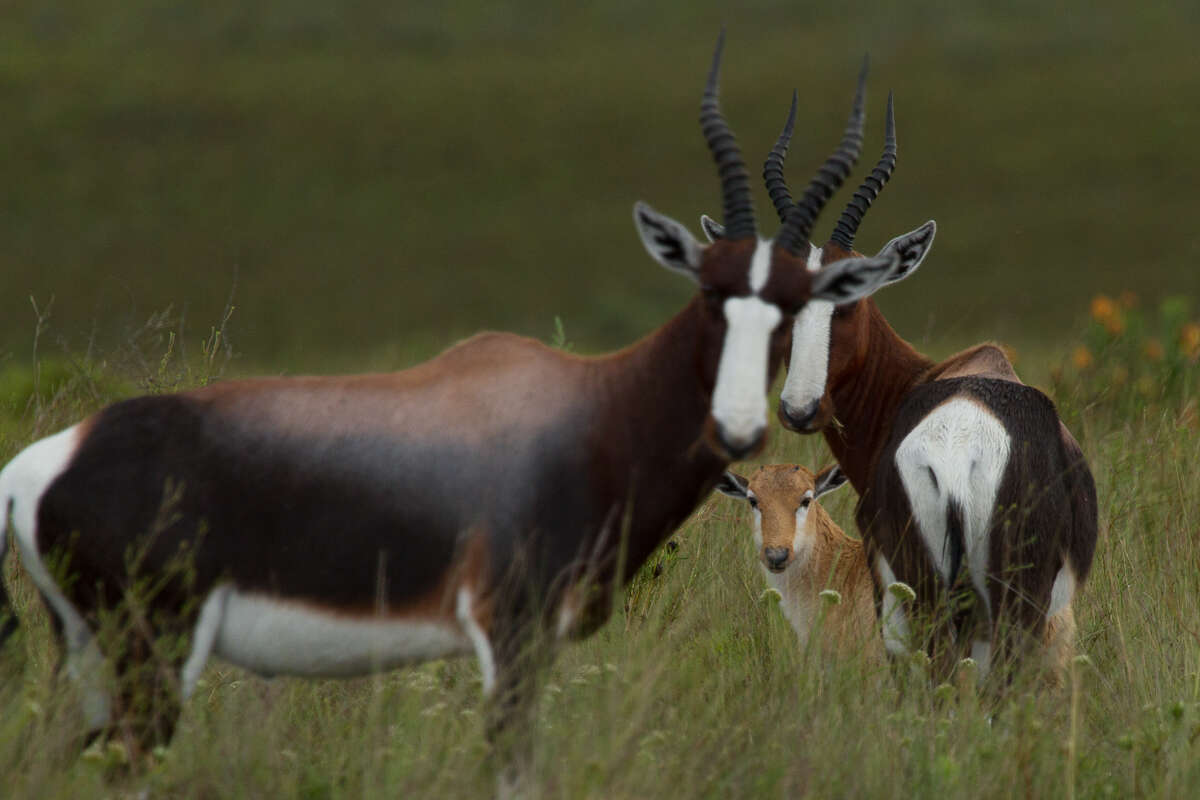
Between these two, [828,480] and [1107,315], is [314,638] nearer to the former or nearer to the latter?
[828,480]

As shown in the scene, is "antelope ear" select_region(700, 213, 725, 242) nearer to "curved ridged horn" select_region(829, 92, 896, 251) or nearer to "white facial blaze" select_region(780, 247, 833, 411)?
"curved ridged horn" select_region(829, 92, 896, 251)

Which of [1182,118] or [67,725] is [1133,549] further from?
[1182,118]

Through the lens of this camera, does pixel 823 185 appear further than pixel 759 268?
Yes

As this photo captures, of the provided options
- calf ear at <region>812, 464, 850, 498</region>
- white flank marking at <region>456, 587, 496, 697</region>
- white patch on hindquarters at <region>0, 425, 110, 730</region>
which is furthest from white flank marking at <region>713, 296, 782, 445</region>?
calf ear at <region>812, 464, 850, 498</region>

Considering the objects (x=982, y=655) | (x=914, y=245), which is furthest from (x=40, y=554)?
(x=914, y=245)

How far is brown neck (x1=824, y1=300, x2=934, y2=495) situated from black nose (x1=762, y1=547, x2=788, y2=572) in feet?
2.05

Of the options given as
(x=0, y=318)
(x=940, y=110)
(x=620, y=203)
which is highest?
(x=940, y=110)

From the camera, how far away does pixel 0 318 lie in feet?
110

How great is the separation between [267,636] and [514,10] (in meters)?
66.3

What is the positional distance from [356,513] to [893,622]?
2389 mm

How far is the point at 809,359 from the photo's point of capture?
6219 mm

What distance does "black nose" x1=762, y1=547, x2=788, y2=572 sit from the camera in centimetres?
718

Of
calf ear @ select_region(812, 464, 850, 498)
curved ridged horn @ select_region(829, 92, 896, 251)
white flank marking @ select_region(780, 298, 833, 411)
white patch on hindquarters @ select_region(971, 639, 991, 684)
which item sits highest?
curved ridged horn @ select_region(829, 92, 896, 251)

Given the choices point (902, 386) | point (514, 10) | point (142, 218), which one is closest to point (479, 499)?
point (902, 386)
